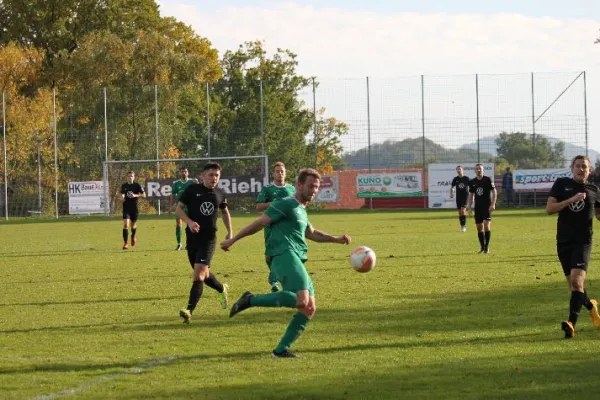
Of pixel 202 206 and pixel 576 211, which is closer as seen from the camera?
pixel 576 211

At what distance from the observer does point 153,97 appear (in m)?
58.8

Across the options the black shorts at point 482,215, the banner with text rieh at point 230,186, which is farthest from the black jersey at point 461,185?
the banner with text rieh at point 230,186

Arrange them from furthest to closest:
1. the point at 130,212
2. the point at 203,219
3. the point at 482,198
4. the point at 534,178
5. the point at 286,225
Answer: the point at 534,178, the point at 130,212, the point at 482,198, the point at 203,219, the point at 286,225

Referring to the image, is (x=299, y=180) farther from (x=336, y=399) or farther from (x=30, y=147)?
(x=30, y=147)

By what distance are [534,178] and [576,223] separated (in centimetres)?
4303

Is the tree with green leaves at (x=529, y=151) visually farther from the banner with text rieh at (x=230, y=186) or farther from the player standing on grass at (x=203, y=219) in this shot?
the player standing on grass at (x=203, y=219)

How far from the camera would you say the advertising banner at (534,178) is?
53469 millimetres

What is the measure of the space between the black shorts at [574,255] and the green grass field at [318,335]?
2.37ft

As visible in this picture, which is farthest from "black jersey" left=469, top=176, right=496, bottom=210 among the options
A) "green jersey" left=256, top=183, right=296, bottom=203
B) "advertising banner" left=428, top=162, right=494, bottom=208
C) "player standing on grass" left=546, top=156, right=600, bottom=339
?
"advertising banner" left=428, top=162, right=494, bottom=208

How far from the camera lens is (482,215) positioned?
24.4 metres

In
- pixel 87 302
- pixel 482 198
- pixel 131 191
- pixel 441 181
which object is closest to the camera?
pixel 87 302

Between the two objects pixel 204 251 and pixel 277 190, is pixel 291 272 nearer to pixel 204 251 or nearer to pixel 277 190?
pixel 204 251

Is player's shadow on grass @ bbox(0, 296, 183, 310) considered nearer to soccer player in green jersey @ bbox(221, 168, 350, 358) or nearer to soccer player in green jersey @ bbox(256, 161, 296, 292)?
soccer player in green jersey @ bbox(256, 161, 296, 292)

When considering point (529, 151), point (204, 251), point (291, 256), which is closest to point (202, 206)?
point (204, 251)
